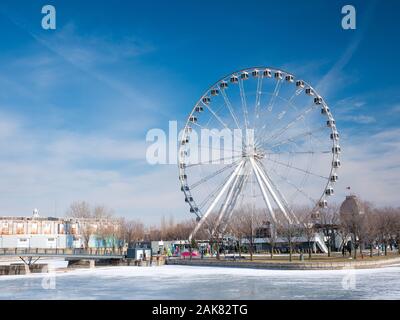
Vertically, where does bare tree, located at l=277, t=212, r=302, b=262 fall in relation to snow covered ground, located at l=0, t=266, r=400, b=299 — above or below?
above

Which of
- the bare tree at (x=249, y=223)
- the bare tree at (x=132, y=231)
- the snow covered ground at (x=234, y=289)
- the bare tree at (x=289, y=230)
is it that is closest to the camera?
the snow covered ground at (x=234, y=289)

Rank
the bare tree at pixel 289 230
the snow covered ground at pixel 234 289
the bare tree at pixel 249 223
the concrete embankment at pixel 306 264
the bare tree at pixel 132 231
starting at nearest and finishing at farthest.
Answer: the snow covered ground at pixel 234 289
the concrete embankment at pixel 306 264
the bare tree at pixel 289 230
the bare tree at pixel 249 223
the bare tree at pixel 132 231

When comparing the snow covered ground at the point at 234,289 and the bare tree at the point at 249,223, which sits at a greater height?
the bare tree at the point at 249,223

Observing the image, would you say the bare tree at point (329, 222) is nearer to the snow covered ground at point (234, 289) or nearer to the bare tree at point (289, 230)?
the bare tree at point (289, 230)

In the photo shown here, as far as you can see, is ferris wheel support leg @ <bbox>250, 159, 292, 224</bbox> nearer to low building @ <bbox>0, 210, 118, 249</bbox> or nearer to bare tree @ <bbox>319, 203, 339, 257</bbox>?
bare tree @ <bbox>319, 203, 339, 257</bbox>

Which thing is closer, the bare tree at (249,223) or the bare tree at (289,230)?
the bare tree at (289,230)

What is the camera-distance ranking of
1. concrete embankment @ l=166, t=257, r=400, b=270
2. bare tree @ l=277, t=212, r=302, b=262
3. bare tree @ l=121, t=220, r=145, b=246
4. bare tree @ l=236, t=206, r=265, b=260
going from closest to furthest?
concrete embankment @ l=166, t=257, r=400, b=270 → bare tree @ l=277, t=212, r=302, b=262 → bare tree @ l=236, t=206, r=265, b=260 → bare tree @ l=121, t=220, r=145, b=246

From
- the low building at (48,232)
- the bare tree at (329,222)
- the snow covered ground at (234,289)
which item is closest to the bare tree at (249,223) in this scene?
the bare tree at (329,222)

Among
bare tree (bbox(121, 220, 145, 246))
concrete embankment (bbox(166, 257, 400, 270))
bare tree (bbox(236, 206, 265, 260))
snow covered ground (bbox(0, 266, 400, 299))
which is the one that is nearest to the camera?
snow covered ground (bbox(0, 266, 400, 299))

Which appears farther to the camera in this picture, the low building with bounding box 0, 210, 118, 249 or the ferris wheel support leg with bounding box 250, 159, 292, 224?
the low building with bounding box 0, 210, 118, 249

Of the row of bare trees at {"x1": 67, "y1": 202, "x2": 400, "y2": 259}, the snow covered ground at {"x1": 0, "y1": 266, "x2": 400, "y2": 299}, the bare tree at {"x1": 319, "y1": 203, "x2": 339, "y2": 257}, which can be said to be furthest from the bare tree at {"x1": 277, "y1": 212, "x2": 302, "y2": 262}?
the snow covered ground at {"x1": 0, "y1": 266, "x2": 400, "y2": 299}

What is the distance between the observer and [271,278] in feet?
109

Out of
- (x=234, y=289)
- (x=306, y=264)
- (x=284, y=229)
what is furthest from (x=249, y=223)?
(x=234, y=289)

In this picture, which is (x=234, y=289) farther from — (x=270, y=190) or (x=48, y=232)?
(x=48, y=232)
